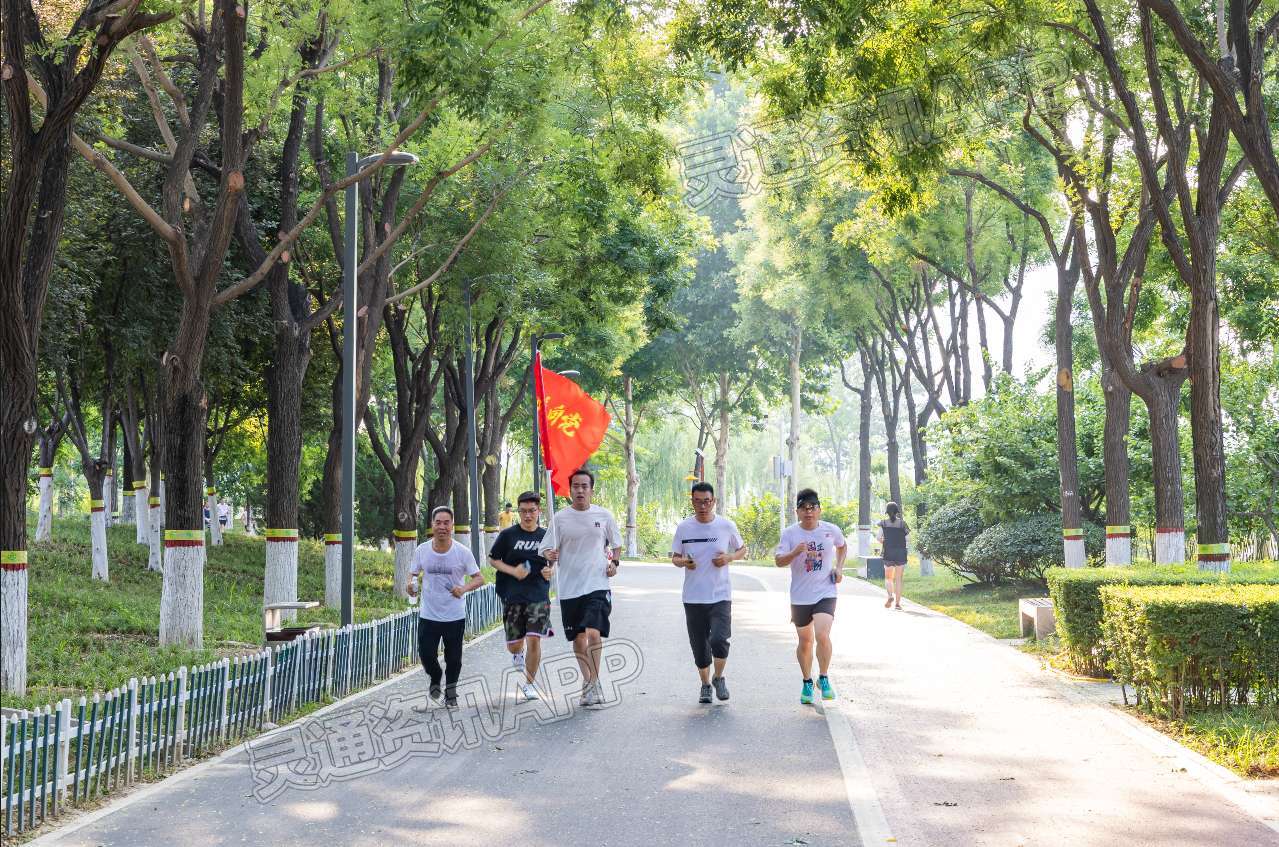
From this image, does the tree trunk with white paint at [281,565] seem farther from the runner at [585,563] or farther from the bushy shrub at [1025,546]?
the bushy shrub at [1025,546]

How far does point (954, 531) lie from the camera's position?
28.6m

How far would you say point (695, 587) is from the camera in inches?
444

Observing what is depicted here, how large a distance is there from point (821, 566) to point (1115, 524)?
952 centimetres

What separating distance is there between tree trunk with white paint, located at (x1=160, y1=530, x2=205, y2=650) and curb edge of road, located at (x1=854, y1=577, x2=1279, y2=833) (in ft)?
28.2

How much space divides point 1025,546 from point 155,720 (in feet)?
64.0

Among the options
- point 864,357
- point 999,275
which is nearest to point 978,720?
point 999,275

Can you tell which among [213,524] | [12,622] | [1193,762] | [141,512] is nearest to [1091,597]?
[1193,762]

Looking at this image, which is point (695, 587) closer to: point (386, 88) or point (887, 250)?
point (386, 88)

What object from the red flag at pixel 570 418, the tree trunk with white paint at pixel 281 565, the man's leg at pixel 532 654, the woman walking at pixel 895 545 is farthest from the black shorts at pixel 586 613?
the red flag at pixel 570 418

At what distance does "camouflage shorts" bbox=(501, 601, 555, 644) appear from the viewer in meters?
11.7

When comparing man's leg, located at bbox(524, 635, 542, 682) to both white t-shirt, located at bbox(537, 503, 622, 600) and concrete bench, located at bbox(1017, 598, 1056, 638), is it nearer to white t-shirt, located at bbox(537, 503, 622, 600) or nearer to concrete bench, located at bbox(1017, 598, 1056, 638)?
white t-shirt, located at bbox(537, 503, 622, 600)

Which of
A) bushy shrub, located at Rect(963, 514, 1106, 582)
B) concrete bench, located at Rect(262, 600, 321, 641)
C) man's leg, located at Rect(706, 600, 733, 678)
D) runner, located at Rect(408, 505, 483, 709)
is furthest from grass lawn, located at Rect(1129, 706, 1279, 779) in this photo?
bushy shrub, located at Rect(963, 514, 1106, 582)

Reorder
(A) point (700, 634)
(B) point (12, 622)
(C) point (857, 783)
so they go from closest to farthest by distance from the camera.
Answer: (C) point (857, 783), (B) point (12, 622), (A) point (700, 634)

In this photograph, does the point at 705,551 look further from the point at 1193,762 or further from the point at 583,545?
the point at 1193,762
